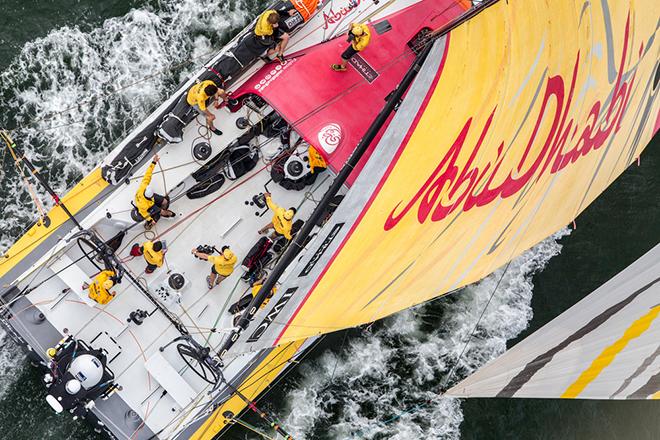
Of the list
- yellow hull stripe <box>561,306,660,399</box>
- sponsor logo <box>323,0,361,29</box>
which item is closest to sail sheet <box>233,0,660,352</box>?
yellow hull stripe <box>561,306,660,399</box>

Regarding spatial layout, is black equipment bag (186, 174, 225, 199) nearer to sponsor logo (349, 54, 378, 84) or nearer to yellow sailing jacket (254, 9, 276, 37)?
yellow sailing jacket (254, 9, 276, 37)

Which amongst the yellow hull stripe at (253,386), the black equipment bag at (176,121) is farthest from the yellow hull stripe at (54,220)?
the yellow hull stripe at (253,386)

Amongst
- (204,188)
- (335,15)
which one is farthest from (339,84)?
(204,188)

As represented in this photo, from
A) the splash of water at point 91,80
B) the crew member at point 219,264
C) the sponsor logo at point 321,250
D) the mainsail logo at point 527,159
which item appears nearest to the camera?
the sponsor logo at point 321,250

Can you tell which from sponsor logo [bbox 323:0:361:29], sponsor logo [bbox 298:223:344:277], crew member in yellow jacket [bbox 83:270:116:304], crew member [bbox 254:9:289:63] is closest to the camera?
sponsor logo [bbox 298:223:344:277]

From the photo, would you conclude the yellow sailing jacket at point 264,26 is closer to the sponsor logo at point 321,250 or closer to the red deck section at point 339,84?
the red deck section at point 339,84

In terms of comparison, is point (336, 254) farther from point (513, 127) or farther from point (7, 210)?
point (7, 210)
